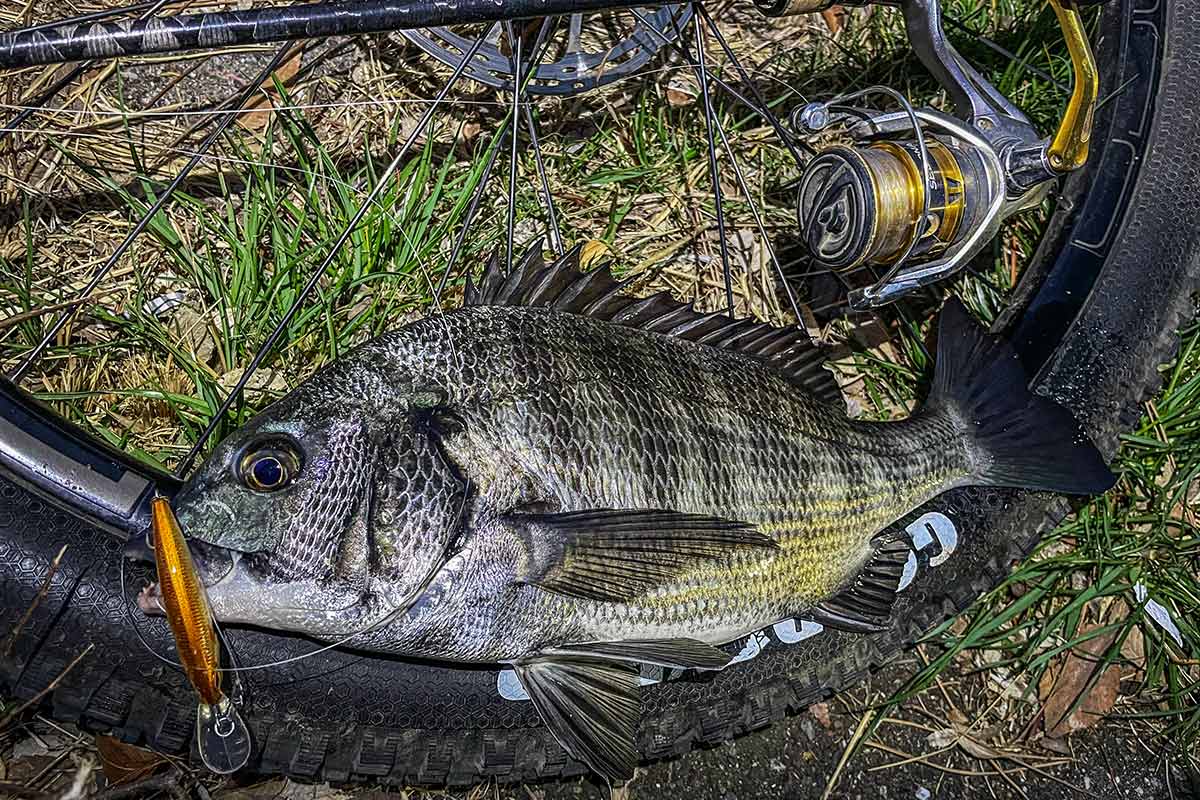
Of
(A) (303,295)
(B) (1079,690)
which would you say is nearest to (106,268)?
(A) (303,295)

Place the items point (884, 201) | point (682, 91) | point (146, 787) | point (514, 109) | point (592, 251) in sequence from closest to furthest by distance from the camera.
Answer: point (146, 787)
point (884, 201)
point (514, 109)
point (592, 251)
point (682, 91)

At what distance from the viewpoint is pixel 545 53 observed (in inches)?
146

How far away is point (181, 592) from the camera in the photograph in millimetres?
Result: 2045

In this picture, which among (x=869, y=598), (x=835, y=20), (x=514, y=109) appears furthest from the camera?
(x=835, y=20)

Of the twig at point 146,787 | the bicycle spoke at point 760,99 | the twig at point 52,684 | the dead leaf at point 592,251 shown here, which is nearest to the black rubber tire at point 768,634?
the twig at point 52,684

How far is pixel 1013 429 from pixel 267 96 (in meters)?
2.73

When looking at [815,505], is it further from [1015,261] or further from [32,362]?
[32,362]

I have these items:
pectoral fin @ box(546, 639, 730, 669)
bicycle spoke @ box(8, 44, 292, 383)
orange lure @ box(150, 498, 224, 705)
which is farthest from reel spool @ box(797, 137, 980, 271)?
orange lure @ box(150, 498, 224, 705)

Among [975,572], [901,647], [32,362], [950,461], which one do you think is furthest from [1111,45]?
[32,362]

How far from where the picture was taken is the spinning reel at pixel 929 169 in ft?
8.82

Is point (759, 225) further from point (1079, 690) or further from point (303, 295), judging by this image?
point (1079, 690)

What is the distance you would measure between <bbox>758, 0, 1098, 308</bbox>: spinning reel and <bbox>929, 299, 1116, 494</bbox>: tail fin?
0.32 m

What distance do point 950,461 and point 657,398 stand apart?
0.95m

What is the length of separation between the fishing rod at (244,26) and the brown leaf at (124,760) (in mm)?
1690
